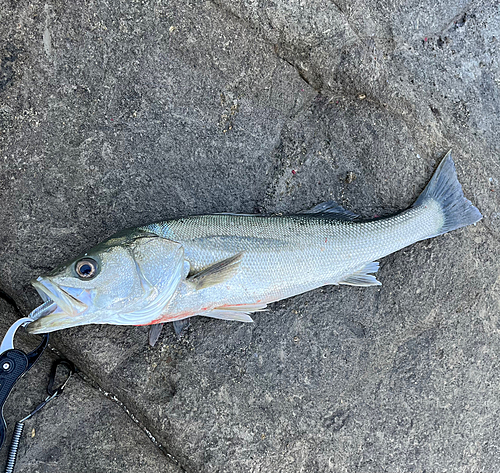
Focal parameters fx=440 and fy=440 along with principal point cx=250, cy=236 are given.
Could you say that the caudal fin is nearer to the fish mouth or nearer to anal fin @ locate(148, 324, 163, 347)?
anal fin @ locate(148, 324, 163, 347)

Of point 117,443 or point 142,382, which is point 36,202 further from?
point 117,443

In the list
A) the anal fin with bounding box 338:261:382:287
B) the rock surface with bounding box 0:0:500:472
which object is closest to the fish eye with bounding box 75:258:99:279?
the rock surface with bounding box 0:0:500:472

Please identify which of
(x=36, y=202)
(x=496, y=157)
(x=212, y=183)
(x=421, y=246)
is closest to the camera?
Result: (x=36, y=202)

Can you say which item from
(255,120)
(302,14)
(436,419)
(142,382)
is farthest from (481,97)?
(142,382)

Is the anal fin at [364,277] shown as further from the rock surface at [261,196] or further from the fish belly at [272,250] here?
the rock surface at [261,196]

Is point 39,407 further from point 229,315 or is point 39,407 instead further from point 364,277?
point 364,277

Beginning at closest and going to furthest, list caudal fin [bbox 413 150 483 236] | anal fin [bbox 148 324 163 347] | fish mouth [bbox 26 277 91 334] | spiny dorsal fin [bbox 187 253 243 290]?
fish mouth [bbox 26 277 91 334], spiny dorsal fin [bbox 187 253 243 290], anal fin [bbox 148 324 163 347], caudal fin [bbox 413 150 483 236]
